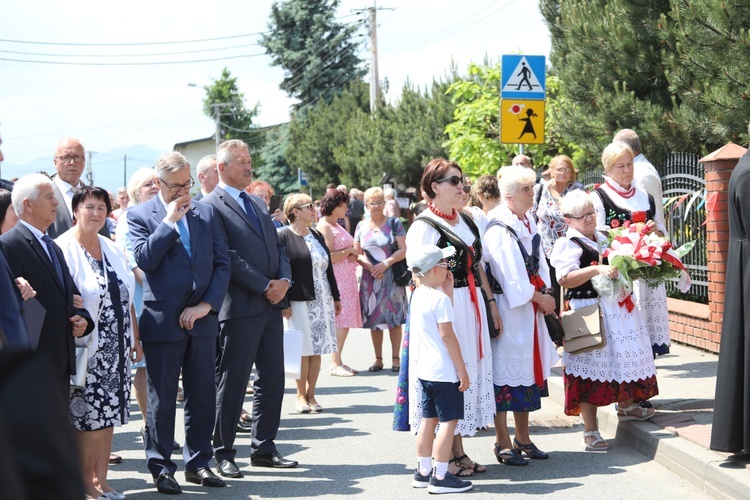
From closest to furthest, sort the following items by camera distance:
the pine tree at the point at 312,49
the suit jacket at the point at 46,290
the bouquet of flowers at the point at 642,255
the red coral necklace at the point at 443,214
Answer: the suit jacket at the point at 46,290 < the red coral necklace at the point at 443,214 < the bouquet of flowers at the point at 642,255 < the pine tree at the point at 312,49

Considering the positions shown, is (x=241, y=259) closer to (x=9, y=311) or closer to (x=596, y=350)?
(x=596, y=350)

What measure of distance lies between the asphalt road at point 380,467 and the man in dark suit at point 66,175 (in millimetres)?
1953

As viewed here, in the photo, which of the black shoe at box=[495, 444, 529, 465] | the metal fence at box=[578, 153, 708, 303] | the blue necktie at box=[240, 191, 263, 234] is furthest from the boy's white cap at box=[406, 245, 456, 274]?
the metal fence at box=[578, 153, 708, 303]

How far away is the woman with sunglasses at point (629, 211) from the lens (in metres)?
8.02

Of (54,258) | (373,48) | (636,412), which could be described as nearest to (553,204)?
(636,412)

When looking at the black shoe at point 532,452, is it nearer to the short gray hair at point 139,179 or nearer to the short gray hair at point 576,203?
the short gray hair at point 576,203

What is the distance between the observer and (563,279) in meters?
7.17

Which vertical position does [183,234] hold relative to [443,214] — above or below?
below

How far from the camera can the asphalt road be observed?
632 centimetres

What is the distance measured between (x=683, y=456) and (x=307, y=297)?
14.0 feet

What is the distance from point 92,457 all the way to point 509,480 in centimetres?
282

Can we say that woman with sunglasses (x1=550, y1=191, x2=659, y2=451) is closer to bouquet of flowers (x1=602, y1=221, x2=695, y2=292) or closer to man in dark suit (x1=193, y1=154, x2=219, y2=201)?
bouquet of flowers (x1=602, y1=221, x2=695, y2=292)

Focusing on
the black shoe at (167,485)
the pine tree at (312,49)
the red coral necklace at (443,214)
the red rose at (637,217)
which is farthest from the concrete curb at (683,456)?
the pine tree at (312,49)

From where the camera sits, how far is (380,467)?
7.14 meters
